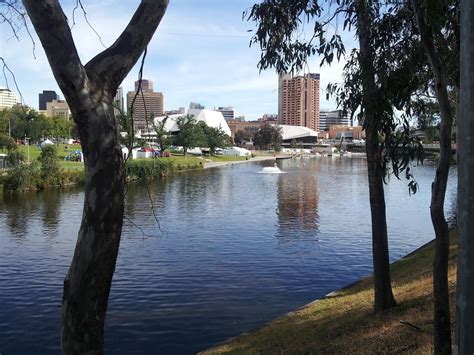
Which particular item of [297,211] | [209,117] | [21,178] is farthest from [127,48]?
[209,117]

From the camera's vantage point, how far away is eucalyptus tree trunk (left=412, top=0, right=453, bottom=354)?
4.67 meters

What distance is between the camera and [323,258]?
60.6 ft

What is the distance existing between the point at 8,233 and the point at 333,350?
20.6 m

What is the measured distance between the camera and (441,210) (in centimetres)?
465

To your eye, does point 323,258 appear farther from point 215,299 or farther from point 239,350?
point 239,350

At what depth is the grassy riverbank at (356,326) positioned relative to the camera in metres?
6.51

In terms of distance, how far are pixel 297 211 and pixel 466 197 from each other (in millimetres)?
28368

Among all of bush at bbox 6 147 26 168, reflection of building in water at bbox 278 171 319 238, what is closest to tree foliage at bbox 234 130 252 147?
reflection of building in water at bbox 278 171 319 238

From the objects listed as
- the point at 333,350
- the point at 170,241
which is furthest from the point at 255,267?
the point at 333,350

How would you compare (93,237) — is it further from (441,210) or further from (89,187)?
(441,210)

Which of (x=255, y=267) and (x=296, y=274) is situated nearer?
(x=296, y=274)

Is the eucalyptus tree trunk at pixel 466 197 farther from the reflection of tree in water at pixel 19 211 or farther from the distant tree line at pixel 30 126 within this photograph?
the distant tree line at pixel 30 126

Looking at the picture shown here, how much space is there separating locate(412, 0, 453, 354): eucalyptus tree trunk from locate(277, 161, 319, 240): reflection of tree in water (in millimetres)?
17753

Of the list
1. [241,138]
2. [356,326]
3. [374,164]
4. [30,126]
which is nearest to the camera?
[356,326]
